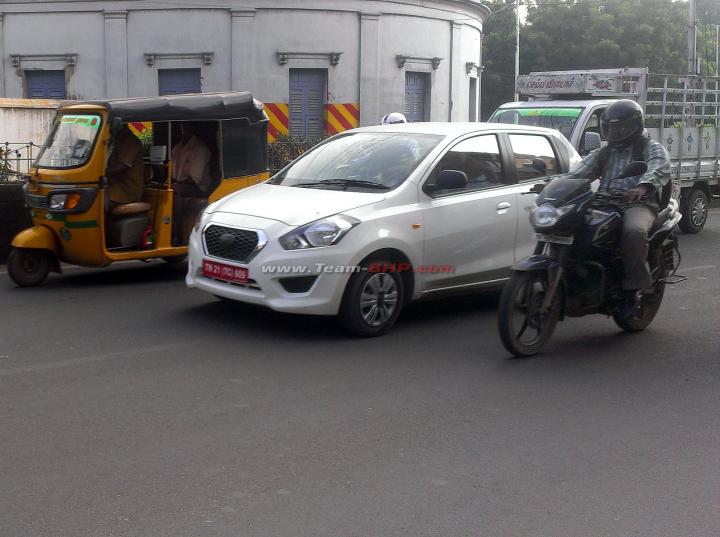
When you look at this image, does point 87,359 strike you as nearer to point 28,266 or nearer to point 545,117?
point 28,266

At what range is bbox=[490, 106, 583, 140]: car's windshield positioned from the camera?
14017mm

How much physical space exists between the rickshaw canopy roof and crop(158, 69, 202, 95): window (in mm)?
14592

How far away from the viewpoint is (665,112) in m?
15.3

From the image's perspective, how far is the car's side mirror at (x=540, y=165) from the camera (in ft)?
30.3

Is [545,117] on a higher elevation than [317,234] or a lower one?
higher

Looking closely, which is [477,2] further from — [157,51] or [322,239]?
[322,239]

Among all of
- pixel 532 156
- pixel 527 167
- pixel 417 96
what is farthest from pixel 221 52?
pixel 527 167

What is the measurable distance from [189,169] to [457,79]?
18.6 meters

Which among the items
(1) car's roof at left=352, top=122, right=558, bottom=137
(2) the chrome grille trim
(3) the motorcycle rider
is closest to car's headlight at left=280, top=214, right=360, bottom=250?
(2) the chrome grille trim

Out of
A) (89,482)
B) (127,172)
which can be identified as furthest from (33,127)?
(89,482)

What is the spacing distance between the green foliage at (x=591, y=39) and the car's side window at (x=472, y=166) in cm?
4743

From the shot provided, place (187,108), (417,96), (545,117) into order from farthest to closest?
(417,96), (545,117), (187,108)

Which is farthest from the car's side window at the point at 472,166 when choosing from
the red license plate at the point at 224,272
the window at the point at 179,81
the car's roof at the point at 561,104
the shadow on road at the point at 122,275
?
the window at the point at 179,81

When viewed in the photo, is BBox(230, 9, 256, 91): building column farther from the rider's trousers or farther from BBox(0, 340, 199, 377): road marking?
the rider's trousers
